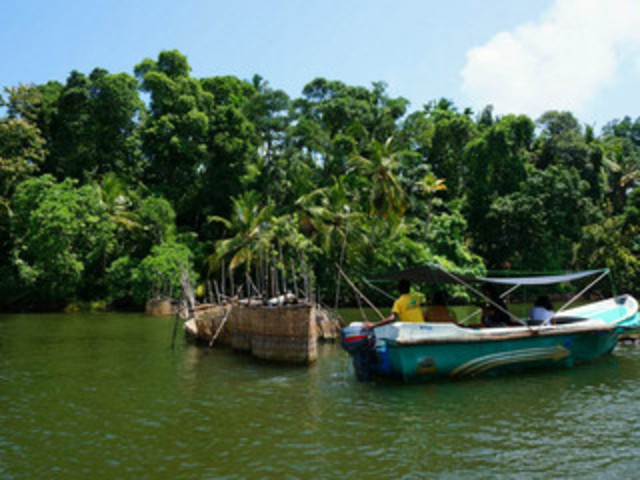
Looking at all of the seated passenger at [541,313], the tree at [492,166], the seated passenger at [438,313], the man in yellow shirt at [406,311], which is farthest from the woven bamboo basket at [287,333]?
the tree at [492,166]

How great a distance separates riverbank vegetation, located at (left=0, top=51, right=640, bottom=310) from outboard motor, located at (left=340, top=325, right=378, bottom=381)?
781 inches

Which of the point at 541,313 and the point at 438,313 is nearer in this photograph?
the point at 438,313

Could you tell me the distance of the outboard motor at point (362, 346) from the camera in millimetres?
12248

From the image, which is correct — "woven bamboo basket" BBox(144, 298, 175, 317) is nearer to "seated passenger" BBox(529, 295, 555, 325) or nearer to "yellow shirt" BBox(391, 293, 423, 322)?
"seated passenger" BBox(529, 295, 555, 325)

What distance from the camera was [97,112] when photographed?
38.7m

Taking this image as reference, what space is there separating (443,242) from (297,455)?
31718mm

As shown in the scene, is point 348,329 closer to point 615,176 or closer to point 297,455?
point 297,455

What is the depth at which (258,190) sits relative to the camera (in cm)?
4019

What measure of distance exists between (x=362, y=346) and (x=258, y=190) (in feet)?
94.6

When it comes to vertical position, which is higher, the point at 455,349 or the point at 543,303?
the point at 543,303

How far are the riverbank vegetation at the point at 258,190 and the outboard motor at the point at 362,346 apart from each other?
19.8 metres

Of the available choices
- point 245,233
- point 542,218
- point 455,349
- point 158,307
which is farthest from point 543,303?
point 542,218

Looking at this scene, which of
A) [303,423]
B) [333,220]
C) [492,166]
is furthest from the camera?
[492,166]

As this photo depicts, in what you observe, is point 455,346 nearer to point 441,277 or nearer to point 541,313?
point 441,277
